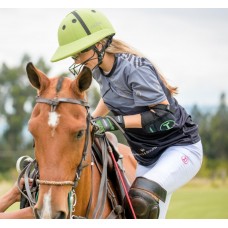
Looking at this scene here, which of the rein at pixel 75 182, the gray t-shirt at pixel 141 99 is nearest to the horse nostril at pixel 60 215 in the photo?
the rein at pixel 75 182

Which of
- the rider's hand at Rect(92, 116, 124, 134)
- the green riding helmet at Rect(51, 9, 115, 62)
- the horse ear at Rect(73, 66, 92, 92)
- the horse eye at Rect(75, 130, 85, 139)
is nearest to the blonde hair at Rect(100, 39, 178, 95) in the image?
the green riding helmet at Rect(51, 9, 115, 62)

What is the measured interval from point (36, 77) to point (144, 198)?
126cm

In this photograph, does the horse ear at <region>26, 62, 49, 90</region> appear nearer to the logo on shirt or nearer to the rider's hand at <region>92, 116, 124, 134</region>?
the rider's hand at <region>92, 116, 124, 134</region>

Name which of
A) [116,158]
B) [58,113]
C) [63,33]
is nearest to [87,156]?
[58,113]

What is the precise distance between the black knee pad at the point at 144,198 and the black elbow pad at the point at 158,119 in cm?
42

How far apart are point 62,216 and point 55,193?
0.52 feet

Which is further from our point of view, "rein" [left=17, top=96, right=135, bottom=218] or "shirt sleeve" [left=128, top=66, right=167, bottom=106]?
"shirt sleeve" [left=128, top=66, right=167, bottom=106]

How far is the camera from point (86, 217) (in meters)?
4.12

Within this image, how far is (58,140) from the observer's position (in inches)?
140

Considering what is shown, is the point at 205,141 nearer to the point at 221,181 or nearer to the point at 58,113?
the point at 221,181

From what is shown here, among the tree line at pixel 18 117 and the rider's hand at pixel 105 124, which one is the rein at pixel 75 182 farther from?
the tree line at pixel 18 117

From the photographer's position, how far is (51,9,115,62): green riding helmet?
4.30m

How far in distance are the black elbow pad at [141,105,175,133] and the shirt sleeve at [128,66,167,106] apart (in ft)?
0.26

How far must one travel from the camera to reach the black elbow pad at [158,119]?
4.42 metres
